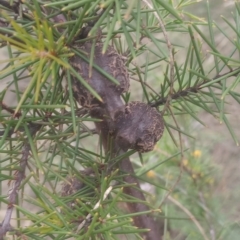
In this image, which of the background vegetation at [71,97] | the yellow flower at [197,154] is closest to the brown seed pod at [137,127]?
the background vegetation at [71,97]

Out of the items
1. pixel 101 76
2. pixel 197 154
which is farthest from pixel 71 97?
pixel 197 154

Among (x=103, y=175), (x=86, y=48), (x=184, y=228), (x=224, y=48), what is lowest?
(x=184, y=228)

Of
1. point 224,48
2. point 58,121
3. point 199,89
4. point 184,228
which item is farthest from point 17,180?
point 224,48

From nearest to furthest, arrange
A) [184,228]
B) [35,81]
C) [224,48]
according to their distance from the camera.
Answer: [35,81], [184,228], [224,48]

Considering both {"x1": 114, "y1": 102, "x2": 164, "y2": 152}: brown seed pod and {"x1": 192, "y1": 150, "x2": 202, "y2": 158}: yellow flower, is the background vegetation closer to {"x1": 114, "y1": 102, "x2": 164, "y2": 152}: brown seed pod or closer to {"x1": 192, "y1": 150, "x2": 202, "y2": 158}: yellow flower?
{"x1": 114, "y1": 102, "x2": 164, "y2": 152}: brown seed pod

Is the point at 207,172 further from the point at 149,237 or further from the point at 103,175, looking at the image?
the point at 103,175

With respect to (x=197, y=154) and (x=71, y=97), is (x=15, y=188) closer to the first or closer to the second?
(x=71, y=97)

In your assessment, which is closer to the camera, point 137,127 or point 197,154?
point 137,127
